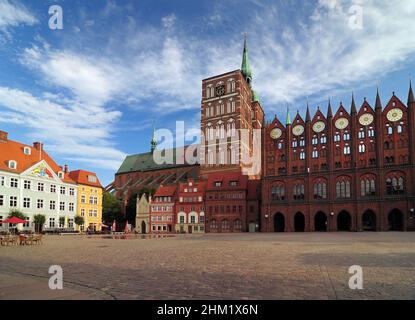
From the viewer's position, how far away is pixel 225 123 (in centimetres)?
8956

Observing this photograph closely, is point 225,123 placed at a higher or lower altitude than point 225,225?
higher

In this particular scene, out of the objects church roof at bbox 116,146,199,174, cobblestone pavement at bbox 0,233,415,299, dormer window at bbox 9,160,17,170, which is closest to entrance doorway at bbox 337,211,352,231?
cobblestone pavement at bbox 0,233,415,299

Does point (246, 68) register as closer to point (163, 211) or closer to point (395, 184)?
point (163, 211)

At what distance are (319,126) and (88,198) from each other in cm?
4767

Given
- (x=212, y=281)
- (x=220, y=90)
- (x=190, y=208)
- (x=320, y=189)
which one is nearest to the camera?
(x=212, y=281)

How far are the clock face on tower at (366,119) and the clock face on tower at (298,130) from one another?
A: 10.2m

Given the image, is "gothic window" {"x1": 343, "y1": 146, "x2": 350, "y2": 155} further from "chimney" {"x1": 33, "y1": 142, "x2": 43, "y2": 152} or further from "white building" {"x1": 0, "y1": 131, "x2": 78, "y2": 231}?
"chimney" {"x1": 33, "y1": 142, "x2": 43, "y2": 152}

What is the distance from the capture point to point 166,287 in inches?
343

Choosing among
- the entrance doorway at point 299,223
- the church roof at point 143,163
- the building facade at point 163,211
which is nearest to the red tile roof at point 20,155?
the building facade at point 163,211

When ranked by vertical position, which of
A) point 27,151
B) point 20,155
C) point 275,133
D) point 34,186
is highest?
point 275,133

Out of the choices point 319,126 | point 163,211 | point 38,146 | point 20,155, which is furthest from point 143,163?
point 319,126

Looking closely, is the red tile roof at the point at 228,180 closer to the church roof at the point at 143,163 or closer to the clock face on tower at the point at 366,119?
the clock face on tower at the point at 366,119

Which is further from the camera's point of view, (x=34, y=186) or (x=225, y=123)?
(x=225, y=123)
